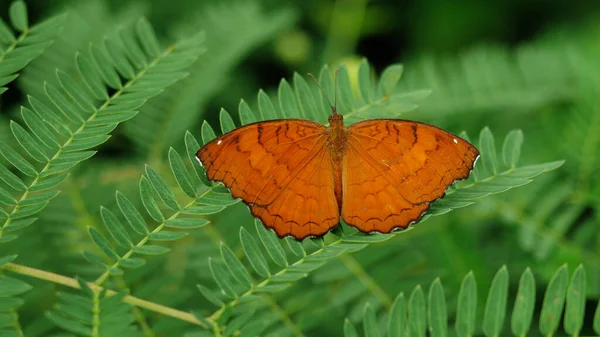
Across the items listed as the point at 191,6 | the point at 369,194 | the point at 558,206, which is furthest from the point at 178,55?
the point at 191,6

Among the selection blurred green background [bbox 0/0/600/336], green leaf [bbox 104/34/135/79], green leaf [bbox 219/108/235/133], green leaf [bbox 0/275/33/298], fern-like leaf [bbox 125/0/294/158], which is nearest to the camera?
green leaf [bbox 0/275/33/298]

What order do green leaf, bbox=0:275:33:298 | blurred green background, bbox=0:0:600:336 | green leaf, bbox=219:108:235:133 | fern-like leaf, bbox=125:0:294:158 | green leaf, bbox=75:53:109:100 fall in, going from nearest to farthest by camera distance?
1. green leaf, bbox=0:275:33:298
2. green leaf, bbox=219:108:235:133
3. green leaf, bbox=75:53:109:100
4. blurred green background, bbox=0:0:600:336
5. fern-like leaf, bbox=125:0:294:158

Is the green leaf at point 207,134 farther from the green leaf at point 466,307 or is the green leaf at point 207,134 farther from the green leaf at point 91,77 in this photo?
the green leaf at point 466,307

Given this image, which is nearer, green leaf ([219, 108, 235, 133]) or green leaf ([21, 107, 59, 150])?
green leaf ([21, 107, 59, 150])

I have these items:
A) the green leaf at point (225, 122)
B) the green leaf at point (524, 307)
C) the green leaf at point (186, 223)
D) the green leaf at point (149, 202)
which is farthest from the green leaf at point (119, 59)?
the green leaf at point (524, 307)

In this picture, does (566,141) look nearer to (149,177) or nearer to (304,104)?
(304,104)

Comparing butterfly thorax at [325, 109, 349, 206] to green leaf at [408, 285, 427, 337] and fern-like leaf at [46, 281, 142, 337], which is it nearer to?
green leaf at [408, 285, 427, 337]

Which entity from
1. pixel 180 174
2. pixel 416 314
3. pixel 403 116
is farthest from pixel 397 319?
pixel 403 116

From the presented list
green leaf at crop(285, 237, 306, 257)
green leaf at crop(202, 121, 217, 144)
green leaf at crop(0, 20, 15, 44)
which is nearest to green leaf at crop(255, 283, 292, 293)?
green leaf at crop(285, 237, 306, 257)

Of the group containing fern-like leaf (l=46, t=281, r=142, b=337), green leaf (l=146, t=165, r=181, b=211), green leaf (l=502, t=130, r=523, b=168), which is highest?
green leaf (l=146, t=165, r=181, b=211)
